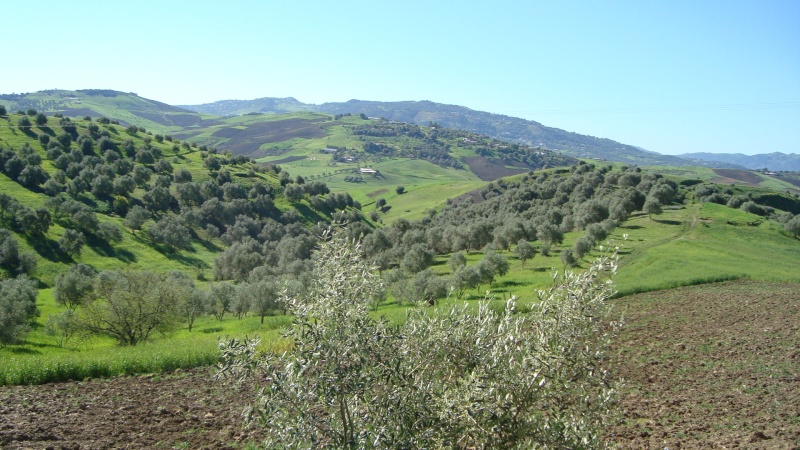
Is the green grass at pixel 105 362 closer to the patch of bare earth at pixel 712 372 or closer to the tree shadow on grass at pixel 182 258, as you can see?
the patch of bare earth at pixel 712 372

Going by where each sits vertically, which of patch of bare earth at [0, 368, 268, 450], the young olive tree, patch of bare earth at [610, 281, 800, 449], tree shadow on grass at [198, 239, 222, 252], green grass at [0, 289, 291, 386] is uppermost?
the young olive tree

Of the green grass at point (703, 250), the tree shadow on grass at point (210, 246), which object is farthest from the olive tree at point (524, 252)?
the tree shadow on grass at point (210, 246)

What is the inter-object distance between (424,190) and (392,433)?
191 meters

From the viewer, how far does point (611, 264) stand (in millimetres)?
8289

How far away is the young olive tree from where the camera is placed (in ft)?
24.7

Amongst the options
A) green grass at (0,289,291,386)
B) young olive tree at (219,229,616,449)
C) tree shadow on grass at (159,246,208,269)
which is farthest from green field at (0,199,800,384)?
tree shadow on grass at (159,246,208,269)

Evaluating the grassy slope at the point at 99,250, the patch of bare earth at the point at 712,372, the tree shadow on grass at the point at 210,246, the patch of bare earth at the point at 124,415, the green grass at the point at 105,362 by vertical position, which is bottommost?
the tree shadow on grass at the point at 210,246

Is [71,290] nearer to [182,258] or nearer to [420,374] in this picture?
[182,258]

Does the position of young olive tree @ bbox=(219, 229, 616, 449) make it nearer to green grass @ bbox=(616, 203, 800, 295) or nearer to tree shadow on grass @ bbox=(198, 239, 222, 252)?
green grass @ bbox=(616, 203, 800, 295)

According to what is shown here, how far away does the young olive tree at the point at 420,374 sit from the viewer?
7.52m

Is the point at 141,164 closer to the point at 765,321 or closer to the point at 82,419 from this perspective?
the point at 82,419

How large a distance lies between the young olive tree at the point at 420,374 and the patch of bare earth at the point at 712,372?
352 inches

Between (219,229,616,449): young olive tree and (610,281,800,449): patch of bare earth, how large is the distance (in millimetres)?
8948

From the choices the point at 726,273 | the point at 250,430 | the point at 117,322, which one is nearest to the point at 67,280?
the point at 117,322
